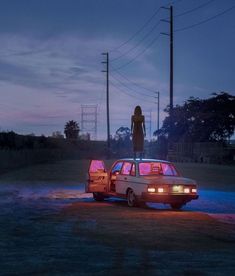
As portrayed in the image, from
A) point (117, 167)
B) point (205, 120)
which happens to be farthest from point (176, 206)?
point (205, 120)

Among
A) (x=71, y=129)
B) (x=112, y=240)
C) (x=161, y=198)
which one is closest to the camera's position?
(x=112, y=240)

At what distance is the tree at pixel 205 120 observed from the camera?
96.6 meters

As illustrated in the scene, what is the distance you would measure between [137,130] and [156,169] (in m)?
4.66

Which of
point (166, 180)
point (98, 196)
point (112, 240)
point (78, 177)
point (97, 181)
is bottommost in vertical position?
point (112, 240)

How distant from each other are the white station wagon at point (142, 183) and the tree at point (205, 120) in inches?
2834

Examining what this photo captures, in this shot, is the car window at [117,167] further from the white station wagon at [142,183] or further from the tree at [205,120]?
the tree at [205,120]

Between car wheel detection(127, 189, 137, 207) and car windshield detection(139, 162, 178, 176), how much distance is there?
675mm

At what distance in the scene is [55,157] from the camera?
93.6m

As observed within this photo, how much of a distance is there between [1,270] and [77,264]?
1.18 meters

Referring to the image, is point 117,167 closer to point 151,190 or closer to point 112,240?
point 151,190

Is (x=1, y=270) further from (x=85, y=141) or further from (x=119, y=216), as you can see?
(x=85, y=141)

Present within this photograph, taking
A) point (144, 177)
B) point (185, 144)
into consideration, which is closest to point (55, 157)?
point (185, 144)

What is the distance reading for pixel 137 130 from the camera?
25500 mm

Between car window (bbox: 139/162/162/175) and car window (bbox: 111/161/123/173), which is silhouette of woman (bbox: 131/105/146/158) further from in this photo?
car window (bbox: 139/162/162/175)
